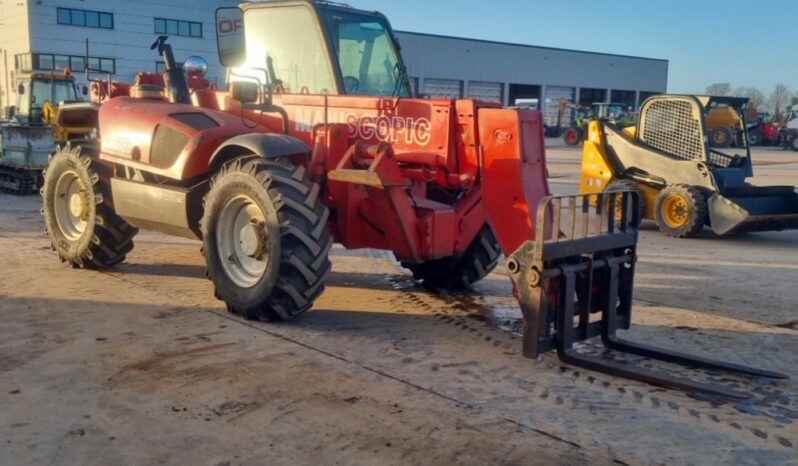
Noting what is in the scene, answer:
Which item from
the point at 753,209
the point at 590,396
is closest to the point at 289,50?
the point at 590,396

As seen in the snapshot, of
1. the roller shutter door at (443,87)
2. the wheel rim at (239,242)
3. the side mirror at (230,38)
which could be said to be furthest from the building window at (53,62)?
the wheel rim at (239,242)

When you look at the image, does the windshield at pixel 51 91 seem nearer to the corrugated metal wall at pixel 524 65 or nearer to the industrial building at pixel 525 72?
the corrugated metal wall at pixel 524 65

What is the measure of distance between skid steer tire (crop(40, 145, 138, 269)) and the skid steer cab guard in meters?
7.09

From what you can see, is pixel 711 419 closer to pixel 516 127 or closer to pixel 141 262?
pixel 516 127

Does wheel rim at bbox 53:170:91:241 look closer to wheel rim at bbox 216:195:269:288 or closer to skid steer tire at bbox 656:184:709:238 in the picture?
wheel rim at bbox 216:195:269:288

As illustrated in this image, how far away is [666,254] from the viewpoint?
9992 mm

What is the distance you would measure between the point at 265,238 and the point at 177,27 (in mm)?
45252

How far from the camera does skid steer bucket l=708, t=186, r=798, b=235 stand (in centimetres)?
1063

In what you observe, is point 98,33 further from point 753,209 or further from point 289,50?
point 289,50

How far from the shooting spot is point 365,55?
22.4ft

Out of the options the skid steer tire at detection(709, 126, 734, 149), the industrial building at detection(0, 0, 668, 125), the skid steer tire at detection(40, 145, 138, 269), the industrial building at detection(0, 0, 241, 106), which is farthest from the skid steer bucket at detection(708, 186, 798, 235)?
the industrial building at detection(0, 0, 241, 106)

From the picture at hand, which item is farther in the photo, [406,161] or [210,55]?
[210,55]

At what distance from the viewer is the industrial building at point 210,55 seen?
4241 cm

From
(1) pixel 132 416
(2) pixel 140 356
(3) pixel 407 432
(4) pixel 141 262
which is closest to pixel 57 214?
(4) pixel 141 262
